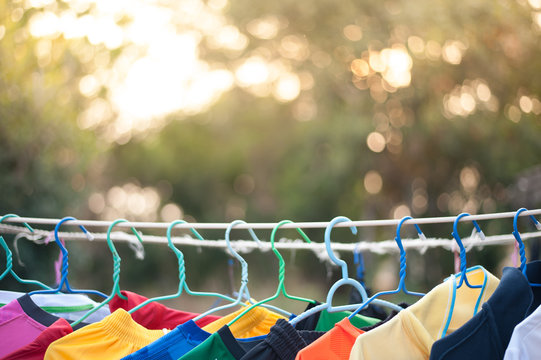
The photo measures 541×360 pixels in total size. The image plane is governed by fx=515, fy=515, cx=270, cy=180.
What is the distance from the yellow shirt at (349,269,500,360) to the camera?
2.43ft

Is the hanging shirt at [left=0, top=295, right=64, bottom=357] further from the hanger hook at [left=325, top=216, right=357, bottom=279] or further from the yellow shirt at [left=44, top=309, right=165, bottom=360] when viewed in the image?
the hanger hook at [left=325, top=216, right=357, bottom=279]

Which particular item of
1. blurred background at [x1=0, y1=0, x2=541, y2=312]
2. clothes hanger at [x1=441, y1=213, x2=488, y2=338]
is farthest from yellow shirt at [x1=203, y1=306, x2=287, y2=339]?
blurred background at [x1=0, y1=0, x2=541, y2=312]

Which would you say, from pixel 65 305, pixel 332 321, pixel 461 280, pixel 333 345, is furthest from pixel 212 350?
pixel 65 305

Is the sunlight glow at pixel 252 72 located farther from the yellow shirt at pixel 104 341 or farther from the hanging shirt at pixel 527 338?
the hanging shirt at pixel 527 338

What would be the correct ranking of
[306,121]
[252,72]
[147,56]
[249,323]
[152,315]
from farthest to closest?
[252,72] → [306,121] → [147,56] → [152,315] → [249,323]

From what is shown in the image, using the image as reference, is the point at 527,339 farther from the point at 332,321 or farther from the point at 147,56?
the point at 147,56

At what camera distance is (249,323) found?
0.94 metres

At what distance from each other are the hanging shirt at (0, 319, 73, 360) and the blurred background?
2916 mm

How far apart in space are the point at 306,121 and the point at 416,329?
6430mm

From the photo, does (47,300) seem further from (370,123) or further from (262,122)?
(262,122)

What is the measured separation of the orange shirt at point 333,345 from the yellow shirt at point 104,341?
1.13 ft

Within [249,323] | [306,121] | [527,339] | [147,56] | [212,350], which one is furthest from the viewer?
[306,121]

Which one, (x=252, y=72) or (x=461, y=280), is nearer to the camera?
(x=461, y=280)

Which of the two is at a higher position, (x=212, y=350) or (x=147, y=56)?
(x=147, y=56)
